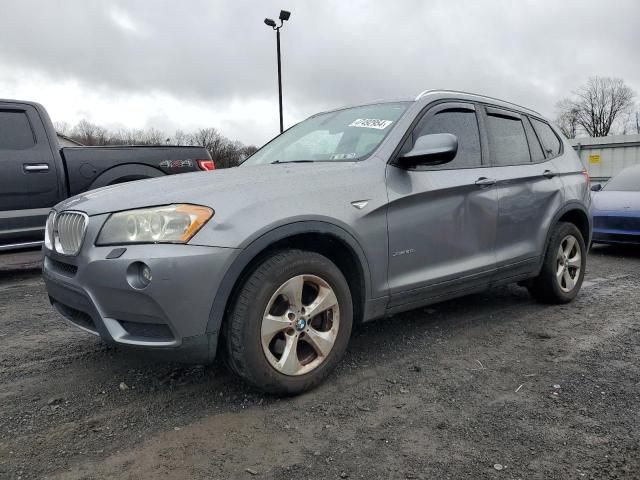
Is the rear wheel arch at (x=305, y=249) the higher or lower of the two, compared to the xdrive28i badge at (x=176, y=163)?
lower

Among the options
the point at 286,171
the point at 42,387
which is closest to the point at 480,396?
the point at 286,171

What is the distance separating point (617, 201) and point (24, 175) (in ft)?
26.3

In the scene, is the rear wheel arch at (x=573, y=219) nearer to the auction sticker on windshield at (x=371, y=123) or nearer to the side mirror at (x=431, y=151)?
the side mirror at (x=431, y=151)

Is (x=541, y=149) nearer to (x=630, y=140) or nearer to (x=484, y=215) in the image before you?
(x=484, y=215)

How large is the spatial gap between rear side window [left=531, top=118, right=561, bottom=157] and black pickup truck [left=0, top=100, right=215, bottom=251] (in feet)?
14.4

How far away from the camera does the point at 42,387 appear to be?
296 centimetres

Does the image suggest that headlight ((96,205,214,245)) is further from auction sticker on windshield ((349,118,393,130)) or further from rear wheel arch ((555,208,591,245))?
rear wheel arch ((555,208,591,245))

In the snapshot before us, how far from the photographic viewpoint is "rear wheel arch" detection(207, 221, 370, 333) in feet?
8.24

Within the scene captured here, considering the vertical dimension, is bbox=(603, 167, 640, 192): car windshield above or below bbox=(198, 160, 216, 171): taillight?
below

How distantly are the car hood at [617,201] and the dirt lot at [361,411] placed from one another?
442 centimetres

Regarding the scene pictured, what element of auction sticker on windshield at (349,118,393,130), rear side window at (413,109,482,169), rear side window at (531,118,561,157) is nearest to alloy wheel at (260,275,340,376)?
auction sticker on windshield at (349,118,393,130)

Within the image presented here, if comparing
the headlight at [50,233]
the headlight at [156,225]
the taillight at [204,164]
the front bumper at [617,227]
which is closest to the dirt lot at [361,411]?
the headlight at [50,233]

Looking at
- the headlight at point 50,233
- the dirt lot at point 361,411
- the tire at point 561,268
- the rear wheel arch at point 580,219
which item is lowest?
the dirt lot at point 361,411

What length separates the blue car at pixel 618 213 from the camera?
763cm
